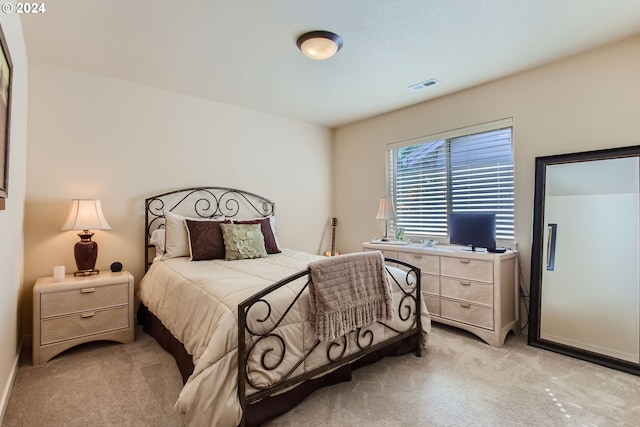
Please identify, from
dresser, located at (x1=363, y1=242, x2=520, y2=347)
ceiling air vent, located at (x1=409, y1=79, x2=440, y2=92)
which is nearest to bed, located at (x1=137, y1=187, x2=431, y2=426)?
dresser, located at (x1=363, y1=242, x2=520, y2=347)

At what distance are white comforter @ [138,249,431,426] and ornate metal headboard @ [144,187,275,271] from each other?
66cm

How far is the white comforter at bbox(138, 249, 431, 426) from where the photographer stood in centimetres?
151

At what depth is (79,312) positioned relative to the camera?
8.37ft

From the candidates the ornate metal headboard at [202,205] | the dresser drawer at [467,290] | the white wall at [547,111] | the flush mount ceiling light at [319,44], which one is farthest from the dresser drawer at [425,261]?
the flush mount ceiling light at [319,44]

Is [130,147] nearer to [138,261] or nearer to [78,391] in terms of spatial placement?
[138,261]

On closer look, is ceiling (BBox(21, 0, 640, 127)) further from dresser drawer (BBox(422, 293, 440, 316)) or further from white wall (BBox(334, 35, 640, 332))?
dresser drawer (BBox(422, 293, 440, 316))

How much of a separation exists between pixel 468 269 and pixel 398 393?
139 centimetres

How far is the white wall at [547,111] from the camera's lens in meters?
2.51

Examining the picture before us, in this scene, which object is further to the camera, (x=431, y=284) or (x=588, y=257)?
(x=431, y=284)

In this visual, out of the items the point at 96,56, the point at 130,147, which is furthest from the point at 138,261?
the point at 96,56

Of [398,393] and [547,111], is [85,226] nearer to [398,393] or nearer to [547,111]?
[398,393]

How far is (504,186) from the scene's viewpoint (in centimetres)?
318

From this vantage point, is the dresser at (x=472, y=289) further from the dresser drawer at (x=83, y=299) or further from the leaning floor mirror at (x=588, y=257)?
the dresser drawer at (x=83, y=299)

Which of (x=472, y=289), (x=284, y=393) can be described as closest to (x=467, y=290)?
(x=472, y=289)
